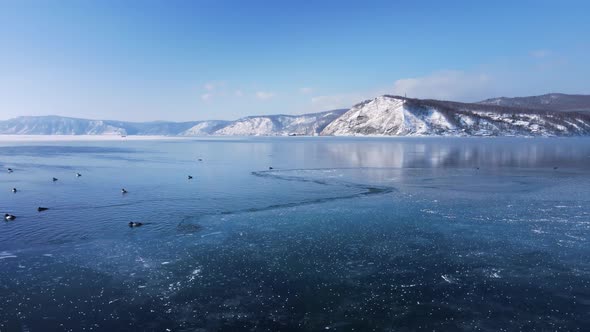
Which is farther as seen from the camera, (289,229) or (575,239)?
(289,229)

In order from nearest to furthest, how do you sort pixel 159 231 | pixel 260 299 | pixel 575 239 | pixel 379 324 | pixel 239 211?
pixel 379 324 → pixel 260 299 → pixel 575 239 → pixel 159 231 → pixel 239 211

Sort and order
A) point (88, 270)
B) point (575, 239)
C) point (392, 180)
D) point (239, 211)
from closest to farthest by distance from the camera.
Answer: point (88, 270) < point (575, 239) < point (239, 211) < point (392, 180)

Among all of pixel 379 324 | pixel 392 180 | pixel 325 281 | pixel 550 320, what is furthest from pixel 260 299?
pixel 392 180

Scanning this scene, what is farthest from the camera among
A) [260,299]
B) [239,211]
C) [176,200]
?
[176,200]

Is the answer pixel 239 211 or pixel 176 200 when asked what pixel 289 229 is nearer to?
pixel 239 211

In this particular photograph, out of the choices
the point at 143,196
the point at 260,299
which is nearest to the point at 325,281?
the point at 260,299

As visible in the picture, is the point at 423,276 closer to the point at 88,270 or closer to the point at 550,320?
the point at 550,320
